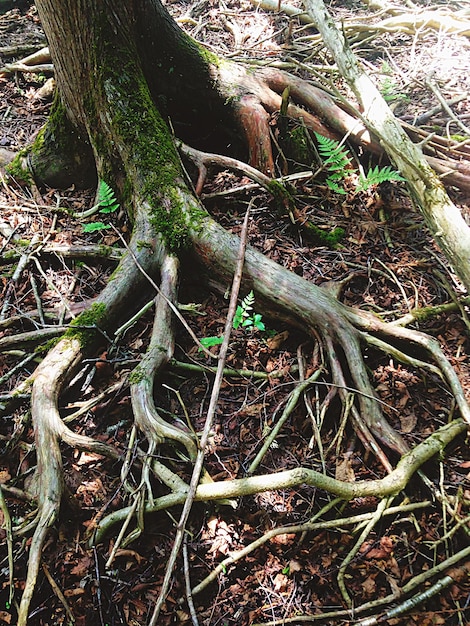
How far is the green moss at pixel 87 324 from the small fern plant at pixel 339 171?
256 centimetres

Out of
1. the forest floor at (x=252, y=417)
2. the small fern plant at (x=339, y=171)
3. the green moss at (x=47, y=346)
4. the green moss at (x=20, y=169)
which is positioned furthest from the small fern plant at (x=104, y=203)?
the small fern plant at (x=339, y=171)

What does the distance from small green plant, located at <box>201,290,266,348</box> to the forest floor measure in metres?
0.12

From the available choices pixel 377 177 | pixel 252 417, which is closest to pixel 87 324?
pixel 252 417

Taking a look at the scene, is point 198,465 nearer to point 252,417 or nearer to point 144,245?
point 252,417

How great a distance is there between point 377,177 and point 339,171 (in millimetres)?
491

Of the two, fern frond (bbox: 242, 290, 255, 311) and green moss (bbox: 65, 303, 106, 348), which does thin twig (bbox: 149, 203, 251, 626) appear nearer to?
fern frond (bbox: 242, 290, 255, 311)

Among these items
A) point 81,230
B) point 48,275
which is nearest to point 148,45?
point 81,230

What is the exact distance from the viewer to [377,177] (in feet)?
14.5

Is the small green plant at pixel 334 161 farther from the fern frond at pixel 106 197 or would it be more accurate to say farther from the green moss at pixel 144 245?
the fern frond at pixel 106 197

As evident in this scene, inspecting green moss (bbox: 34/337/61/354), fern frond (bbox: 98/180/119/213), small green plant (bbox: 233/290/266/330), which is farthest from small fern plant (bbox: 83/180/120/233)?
small green plant (bbox: 233/290/266/330)

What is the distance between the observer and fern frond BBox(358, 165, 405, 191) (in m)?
4.31

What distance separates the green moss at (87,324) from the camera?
3430 millimetres

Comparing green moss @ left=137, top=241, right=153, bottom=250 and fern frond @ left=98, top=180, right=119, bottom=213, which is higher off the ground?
fern frond @ left=98, top=180, right=119, bottom=213

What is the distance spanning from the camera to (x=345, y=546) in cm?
277
